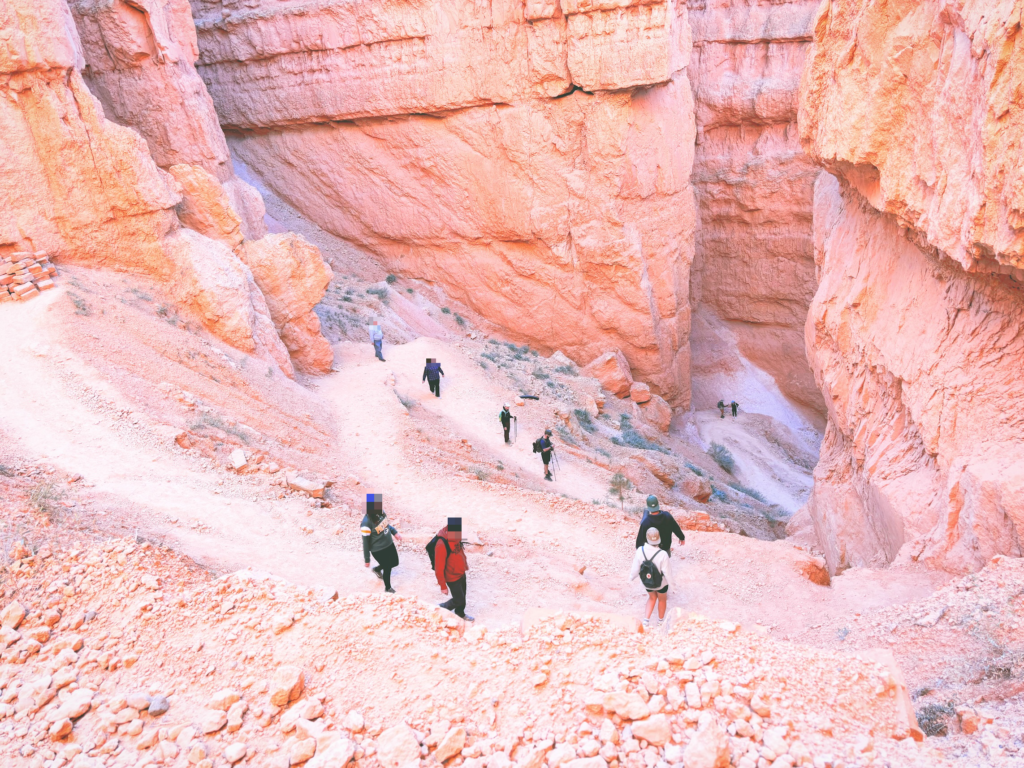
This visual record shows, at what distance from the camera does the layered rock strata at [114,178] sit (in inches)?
469

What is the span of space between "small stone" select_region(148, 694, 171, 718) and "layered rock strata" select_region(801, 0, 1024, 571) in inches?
297

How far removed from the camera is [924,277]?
964 centimetres

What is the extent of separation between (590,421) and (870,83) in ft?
34.4

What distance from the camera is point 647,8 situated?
1884 cm

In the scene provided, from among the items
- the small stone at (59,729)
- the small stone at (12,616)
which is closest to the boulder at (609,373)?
the small stone at (12,616)

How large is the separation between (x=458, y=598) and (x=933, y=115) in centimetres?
715

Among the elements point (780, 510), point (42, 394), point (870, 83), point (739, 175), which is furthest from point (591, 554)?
point (739, 175)

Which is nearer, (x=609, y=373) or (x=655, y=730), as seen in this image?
(x=655, y=730)

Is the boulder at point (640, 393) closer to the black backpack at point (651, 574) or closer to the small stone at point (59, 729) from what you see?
the black backpack at point (651, 574)

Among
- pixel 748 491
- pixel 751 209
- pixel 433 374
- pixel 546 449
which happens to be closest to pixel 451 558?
pixel 546 449

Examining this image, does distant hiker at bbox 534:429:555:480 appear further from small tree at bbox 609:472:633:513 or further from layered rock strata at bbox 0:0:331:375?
layered rock strata at bbox 0:0:331:375

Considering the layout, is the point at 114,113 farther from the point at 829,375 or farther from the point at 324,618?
the point at 829,375

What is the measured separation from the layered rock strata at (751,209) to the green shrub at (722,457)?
472cm

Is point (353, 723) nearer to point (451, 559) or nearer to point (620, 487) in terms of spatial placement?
point (451, 559)
